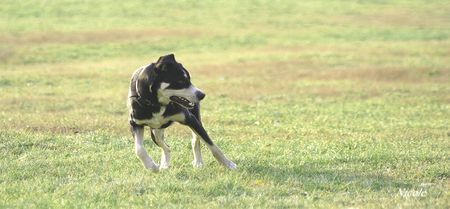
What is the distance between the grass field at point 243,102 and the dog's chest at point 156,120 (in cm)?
63

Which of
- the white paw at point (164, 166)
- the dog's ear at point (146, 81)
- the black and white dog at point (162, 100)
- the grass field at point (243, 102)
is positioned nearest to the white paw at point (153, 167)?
the black and white dog at point (162, 100)

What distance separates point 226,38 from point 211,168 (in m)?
35.3

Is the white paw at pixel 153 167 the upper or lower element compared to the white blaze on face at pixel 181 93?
lower

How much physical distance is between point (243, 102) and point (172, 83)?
14402 millimetres

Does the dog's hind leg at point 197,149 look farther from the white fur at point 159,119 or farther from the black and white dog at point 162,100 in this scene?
the white fur at point 159,119

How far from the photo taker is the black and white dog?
1036 cm


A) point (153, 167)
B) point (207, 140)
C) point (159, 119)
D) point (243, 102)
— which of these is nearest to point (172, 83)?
point (159, 119)

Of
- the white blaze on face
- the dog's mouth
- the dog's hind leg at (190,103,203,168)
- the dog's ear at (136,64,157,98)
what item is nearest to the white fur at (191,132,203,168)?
the dog's hind leg at (190,103,203,168)

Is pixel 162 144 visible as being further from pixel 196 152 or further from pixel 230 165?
pixel 230 165

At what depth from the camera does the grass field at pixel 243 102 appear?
937 cm

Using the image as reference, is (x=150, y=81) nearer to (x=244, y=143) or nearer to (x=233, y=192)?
(x=233, y=192)

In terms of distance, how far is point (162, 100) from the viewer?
413 inches

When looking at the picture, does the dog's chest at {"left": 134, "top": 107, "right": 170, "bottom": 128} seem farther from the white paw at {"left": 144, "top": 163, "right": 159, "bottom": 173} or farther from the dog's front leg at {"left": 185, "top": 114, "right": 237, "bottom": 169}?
the white paw at {"left": 144, "top": 163, "right": 159, "bottom": 173}

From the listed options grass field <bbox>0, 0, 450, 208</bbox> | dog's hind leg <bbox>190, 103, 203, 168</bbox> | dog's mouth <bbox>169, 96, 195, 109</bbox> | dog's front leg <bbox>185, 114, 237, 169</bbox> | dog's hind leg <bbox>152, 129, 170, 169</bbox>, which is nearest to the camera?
grass field <bbox>0, 0, 450, 208</bbox>
